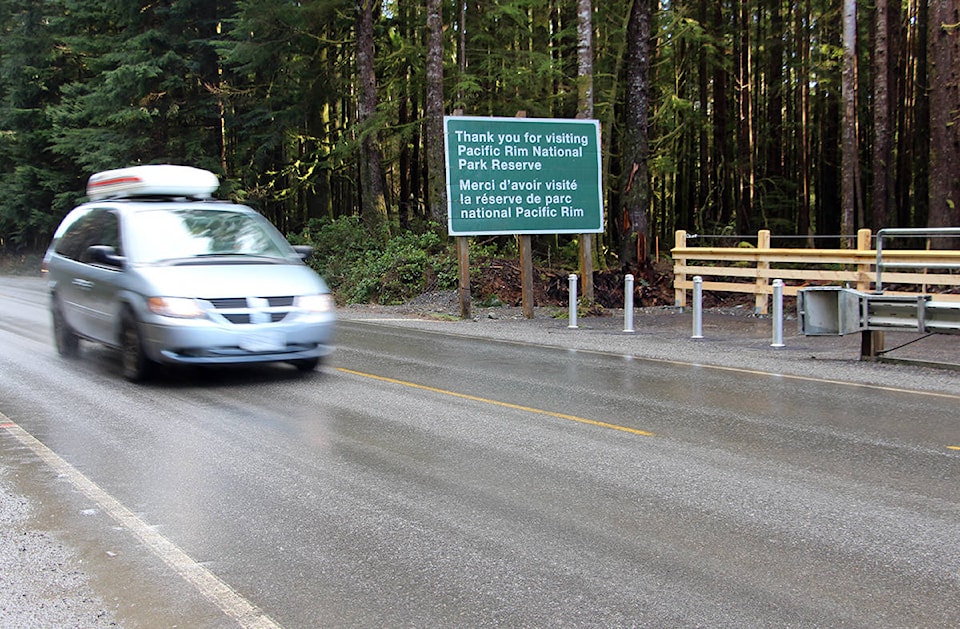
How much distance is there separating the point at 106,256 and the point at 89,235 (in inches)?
51.5

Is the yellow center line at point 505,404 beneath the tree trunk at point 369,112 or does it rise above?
beneath

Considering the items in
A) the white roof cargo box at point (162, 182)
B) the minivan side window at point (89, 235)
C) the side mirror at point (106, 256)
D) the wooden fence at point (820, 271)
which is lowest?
the wooden fence at point (820, 271)

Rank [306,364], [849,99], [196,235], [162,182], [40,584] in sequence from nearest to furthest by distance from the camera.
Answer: [40,584] → [196,235] → [306,364] → [162,182] → [849,99]

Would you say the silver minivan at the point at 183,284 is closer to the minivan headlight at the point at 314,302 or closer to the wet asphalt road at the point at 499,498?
the minivan headlight at the point at 314,302

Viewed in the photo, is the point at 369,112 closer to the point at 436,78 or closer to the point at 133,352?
the point at 436,78

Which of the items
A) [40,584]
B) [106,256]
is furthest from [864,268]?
[40,584]

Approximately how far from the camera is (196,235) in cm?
1041

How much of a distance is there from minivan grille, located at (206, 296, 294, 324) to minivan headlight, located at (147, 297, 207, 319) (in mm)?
147

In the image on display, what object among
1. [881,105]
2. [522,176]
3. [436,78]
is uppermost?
[436,78]

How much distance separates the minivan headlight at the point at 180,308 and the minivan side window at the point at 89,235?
1413 mm

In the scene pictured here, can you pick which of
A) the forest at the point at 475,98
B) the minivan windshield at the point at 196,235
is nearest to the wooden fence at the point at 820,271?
the forest at the point at 475,98

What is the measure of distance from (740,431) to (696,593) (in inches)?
145

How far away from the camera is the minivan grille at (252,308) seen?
929cm

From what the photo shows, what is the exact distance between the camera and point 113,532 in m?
4.90
